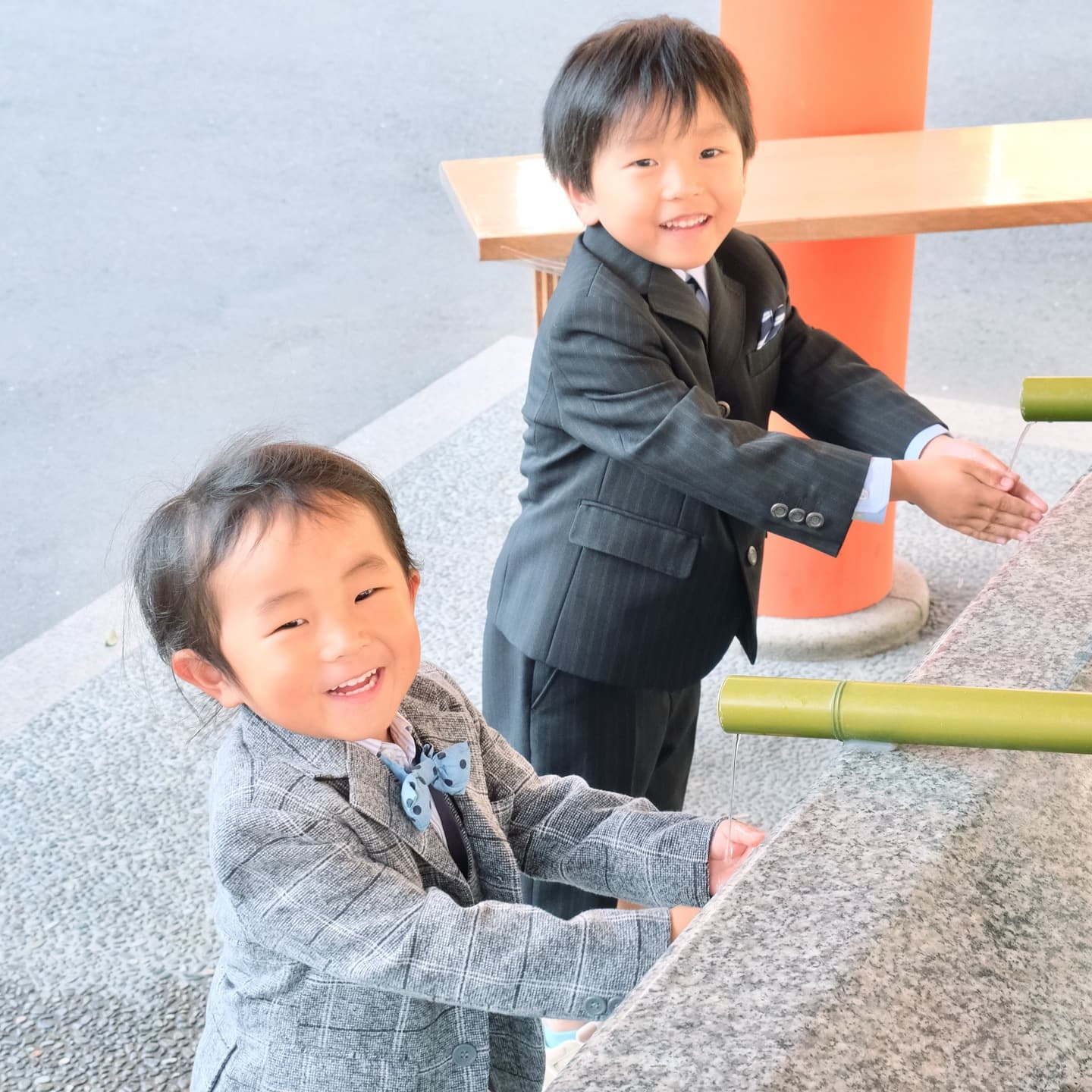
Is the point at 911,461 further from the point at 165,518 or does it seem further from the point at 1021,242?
the point at 1021,242

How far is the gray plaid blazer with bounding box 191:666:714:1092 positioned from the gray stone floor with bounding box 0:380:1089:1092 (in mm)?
713

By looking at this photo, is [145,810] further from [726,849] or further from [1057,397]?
[1057,397]

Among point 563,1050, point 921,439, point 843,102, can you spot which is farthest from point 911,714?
point 843,102

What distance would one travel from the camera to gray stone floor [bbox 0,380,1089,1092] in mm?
1726

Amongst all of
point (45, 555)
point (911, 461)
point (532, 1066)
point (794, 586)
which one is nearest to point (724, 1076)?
point (532, 1066)

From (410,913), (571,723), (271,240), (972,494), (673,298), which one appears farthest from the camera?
(271,240)

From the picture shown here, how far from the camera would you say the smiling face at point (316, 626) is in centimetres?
93

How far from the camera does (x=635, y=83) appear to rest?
131 cm

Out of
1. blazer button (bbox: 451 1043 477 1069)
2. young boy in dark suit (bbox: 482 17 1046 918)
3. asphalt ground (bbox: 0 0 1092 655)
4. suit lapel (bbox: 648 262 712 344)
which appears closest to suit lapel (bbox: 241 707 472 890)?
blazer button (bbox: 451 1043 477 1069)

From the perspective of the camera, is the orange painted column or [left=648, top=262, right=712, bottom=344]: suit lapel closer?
[left=648, top=262, right=712, bottom=344]: suit lapel

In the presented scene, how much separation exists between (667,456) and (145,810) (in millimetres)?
1159

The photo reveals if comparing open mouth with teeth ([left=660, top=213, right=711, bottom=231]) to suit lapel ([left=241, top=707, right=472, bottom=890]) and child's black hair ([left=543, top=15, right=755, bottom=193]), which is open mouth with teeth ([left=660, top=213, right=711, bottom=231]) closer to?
child's black hair ([left=543, top=15, right=755, bottom=193])

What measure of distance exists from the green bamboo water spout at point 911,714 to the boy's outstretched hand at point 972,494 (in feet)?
1.60

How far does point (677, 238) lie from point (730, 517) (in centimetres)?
29
